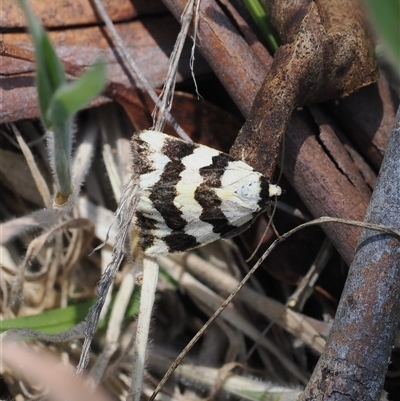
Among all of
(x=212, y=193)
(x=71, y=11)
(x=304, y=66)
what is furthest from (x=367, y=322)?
(x=71, y=11)

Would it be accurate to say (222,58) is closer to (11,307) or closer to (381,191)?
(381,191)

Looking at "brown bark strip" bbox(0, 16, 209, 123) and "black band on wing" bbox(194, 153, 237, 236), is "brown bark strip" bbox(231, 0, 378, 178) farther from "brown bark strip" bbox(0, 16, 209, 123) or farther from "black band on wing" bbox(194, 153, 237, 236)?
"brown bark strip" bbox(0, 16, 209, 123)

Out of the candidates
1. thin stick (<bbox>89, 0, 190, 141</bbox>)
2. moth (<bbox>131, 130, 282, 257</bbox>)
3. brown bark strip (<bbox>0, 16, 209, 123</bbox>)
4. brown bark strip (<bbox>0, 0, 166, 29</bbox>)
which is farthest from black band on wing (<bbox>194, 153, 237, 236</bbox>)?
brown bark strip (<bbox>0, 0, 166, 29</bbox>)

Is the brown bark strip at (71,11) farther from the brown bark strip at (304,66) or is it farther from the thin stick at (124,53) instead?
the brown bark strip at (304,66)

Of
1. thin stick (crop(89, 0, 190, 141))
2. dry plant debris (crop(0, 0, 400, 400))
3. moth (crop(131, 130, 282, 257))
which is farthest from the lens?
thin stick (crop(89, 0, 190, 141))

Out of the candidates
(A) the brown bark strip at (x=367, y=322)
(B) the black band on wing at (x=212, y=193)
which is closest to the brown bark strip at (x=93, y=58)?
(B) the black band on wing at (x=212, y=193)

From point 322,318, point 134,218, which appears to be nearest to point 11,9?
point 134,218
